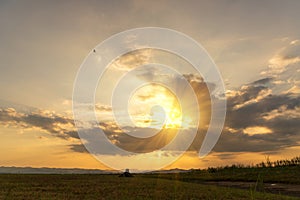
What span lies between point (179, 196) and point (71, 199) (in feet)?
9.60

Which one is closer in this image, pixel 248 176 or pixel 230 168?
pixel 248 176

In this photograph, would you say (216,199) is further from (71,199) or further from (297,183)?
(297,183)

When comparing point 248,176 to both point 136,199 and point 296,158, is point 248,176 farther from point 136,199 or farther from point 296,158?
point 136,199

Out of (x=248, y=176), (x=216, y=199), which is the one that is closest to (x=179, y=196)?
(x=216, y=199)

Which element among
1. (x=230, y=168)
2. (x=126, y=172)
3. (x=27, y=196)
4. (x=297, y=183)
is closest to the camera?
(x=27, y=196)

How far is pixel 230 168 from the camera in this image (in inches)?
1396

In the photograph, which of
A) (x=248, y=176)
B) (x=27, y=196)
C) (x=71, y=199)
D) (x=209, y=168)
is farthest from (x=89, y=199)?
(x=209, y=168)

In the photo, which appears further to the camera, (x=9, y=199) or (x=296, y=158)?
(x=296, y=158)

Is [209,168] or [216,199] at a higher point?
[209,168]

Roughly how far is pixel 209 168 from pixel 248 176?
12.0 metres

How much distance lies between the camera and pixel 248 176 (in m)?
25.5

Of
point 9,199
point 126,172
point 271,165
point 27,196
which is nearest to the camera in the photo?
point 9,199

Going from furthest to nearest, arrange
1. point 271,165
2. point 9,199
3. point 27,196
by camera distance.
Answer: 1. point 271,165
2. point 27,196
3. point 9,199

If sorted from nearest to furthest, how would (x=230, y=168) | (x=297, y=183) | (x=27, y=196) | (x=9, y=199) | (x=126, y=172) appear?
(x=9, y=199), (x=27, y=196), (x=297, y=183), (x=126, y=172), (x=230, y=168)
